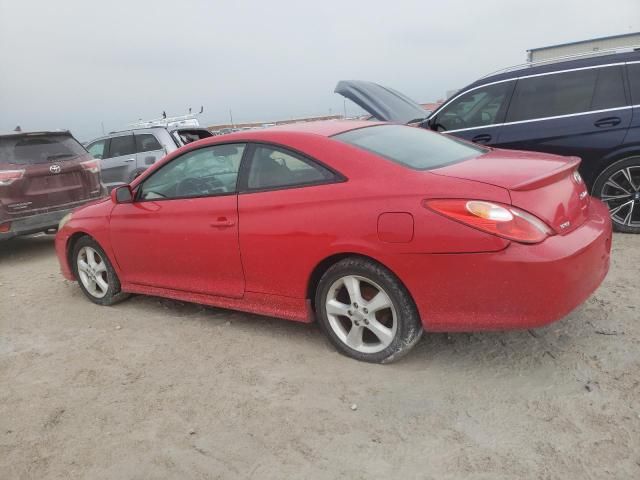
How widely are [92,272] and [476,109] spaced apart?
4.41 metres

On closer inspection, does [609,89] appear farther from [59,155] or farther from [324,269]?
[59,155]

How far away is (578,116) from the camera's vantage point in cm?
542

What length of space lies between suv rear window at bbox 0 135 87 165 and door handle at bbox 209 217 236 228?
4225 mm

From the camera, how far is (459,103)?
6.24 meters

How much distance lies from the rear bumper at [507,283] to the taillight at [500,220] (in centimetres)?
5

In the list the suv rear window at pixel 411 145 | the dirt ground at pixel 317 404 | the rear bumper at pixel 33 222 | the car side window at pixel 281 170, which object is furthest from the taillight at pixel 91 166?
the suv rear window at pixel 411 145

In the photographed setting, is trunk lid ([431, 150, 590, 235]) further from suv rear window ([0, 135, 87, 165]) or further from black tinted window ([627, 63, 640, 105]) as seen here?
suv rear window ([0, 135, 87, 165])

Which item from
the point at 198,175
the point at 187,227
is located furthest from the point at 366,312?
the point at 198,175

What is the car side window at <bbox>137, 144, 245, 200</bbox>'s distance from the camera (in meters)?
3.67

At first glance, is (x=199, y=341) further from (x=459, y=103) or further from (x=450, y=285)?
(x=459, y=103)

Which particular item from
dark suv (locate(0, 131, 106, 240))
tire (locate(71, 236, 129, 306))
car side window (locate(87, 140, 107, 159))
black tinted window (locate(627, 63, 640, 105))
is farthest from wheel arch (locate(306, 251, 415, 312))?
car side window (locate(87, 140, 107, 159))

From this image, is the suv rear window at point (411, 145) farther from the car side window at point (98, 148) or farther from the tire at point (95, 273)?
the car side window at point (98, 148)

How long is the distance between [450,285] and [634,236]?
3416mm

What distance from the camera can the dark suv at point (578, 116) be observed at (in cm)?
520
